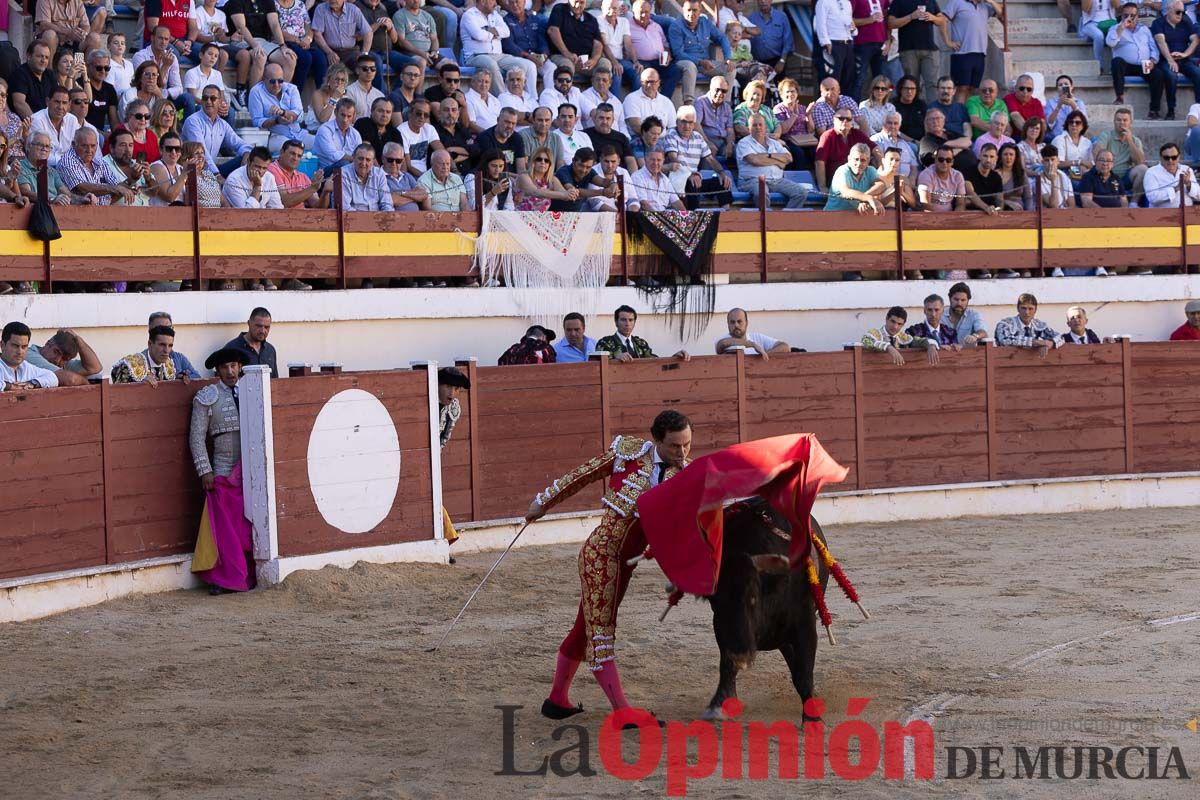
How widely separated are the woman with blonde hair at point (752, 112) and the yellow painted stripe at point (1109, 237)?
241 centimetres

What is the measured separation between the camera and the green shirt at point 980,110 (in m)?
14.6

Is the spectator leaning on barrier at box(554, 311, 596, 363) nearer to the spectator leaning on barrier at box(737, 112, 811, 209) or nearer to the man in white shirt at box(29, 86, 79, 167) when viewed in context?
the spectator leaning on barrier at box(737, 112, 811, 209)

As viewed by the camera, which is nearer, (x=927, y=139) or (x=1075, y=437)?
(x=1075, y=437)

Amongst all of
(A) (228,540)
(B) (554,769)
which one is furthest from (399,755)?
(A) (228,540)

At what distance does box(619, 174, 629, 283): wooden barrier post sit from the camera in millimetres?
12148

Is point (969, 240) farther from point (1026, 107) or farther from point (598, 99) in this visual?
point (598, 99)

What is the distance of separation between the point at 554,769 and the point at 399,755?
0.54 meters

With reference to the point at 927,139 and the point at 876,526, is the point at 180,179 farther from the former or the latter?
the point at 927,139

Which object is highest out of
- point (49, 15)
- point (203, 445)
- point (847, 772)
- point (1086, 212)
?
point (49, 15)

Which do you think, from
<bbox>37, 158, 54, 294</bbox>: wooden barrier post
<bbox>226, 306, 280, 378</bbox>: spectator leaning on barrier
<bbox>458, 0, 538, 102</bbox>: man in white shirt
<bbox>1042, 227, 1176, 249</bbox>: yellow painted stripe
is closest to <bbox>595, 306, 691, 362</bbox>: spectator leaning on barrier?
<bbox>226, 306, 280, 378</bbox>: spectator leaning on barrier

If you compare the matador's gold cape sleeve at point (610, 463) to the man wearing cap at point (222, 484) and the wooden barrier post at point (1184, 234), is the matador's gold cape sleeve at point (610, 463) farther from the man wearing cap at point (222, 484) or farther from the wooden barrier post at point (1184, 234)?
the wooden barrier post at point (1184, 234)

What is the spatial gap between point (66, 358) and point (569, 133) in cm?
452

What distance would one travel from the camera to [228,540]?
887 centimetres

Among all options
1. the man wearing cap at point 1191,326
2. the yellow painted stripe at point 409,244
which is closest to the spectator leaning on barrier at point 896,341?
the man wearing cap at point 1191,326
